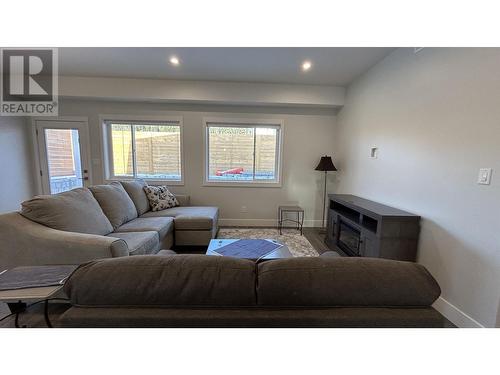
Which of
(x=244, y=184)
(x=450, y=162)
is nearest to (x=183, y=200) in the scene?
(x=244, y=184)

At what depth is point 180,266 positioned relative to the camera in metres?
0.66

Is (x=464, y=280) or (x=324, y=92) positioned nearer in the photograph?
(x=464, y=280)

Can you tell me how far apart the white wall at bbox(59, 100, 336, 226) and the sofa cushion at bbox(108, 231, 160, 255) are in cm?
184

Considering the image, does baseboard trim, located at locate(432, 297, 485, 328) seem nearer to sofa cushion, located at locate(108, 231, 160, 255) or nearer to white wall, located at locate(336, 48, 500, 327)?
white wall, located at locate(336, 48, 500, 327)

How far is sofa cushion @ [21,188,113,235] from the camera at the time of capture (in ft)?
5.07

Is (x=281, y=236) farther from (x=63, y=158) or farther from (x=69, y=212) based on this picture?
(x=63, y=158)

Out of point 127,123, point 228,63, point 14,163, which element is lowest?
point 14,163

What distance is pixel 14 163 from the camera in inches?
134

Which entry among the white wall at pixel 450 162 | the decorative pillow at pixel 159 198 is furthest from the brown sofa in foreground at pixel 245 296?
the decorative pillow at pixel 159 198

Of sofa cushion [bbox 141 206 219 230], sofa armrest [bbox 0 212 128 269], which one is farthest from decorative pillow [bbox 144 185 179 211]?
sofa armrest [bbox 0 212 128 269]

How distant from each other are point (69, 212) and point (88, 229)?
210mm
